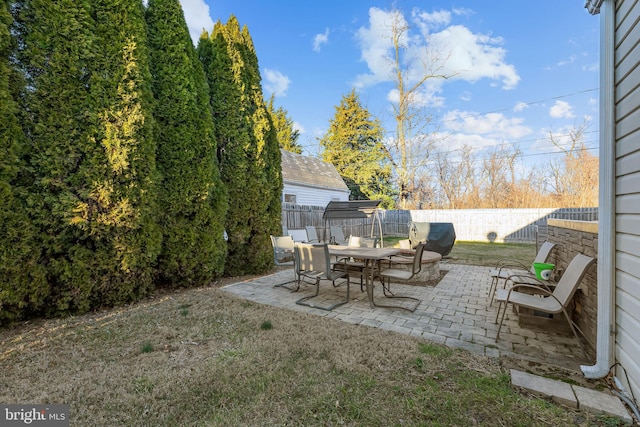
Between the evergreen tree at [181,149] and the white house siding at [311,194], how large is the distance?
712cm

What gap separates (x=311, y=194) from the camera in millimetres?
14492

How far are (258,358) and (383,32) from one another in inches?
734

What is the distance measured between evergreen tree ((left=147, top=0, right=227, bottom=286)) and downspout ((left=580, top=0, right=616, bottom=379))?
5.50m

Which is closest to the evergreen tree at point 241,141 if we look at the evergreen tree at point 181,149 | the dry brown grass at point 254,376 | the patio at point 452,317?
the evergreen tree at point 181,149

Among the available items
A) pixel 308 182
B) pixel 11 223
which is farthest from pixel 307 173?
pixel 11 223

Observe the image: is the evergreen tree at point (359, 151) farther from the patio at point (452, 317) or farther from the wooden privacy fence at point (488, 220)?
the patio at point (452, 317)

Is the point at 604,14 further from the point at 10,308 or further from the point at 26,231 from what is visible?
the point at 10,308

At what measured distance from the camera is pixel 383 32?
1603 cm

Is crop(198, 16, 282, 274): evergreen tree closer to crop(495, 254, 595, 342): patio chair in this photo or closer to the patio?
the patio

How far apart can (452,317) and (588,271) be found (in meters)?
1.56

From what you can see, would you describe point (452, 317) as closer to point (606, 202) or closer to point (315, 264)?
point (315, 264)

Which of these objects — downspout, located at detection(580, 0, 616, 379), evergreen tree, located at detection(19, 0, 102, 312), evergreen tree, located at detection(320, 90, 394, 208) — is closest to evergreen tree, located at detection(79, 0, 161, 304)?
evergreen tree, located at detection(19, 0, 102, 312)

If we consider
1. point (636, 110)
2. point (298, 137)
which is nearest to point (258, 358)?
point (636, 110)

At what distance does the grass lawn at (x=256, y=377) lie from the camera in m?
1.86
